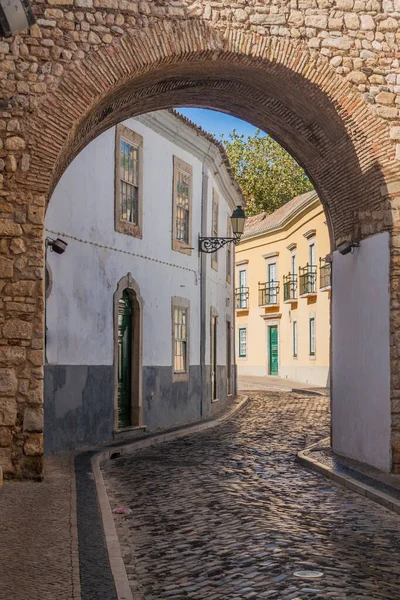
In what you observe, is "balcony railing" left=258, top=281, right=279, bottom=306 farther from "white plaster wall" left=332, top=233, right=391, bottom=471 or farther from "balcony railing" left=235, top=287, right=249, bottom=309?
"white plaster wall" left=332, top=233, right=391, bottom=471

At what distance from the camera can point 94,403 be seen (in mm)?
14648

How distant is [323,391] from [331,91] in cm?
2091

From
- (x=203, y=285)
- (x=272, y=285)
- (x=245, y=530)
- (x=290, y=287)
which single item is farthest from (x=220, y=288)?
(x=272, y=285)

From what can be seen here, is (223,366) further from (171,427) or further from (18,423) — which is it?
(18,423)

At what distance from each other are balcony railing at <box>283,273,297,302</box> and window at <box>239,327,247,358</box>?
6080 millimetres

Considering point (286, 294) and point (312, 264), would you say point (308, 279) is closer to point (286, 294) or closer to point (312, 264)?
point (312, 264)

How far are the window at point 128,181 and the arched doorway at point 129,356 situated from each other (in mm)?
970

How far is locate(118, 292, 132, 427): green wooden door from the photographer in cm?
1650

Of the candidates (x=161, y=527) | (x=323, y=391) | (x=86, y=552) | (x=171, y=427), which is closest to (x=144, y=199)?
(x=171, y=427)

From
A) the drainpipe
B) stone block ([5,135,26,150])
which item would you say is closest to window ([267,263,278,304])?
the drainpipe

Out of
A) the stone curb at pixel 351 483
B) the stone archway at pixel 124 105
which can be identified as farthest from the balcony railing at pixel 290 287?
the stone archway at pixel 124 105

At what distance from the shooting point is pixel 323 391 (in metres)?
30.7

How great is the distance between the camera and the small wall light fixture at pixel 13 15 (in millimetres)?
5793

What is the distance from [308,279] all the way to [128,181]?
21.0 m
